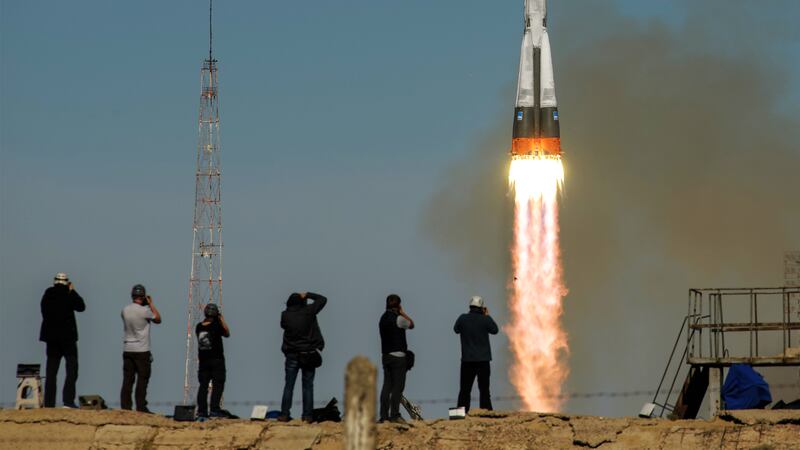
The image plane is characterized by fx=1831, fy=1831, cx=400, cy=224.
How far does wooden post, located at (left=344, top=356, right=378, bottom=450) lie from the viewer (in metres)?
17.4

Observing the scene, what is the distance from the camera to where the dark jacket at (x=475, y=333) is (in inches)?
1270

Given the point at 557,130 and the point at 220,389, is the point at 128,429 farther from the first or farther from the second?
the point at 557,130

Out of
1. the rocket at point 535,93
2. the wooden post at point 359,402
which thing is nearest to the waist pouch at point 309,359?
the wooden post at point 359,402

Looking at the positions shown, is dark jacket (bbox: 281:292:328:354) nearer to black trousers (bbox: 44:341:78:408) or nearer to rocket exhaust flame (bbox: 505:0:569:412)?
black trousers (bbox: 44:341:78:408)

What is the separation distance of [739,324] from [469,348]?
372 inches

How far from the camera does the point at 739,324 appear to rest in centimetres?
3950

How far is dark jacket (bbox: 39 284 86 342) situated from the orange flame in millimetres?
19875

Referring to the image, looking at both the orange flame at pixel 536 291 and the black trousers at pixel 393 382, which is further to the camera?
the orange flame at pixel 536 291

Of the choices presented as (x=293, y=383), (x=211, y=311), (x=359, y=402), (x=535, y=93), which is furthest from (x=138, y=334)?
(x=535, y=93)

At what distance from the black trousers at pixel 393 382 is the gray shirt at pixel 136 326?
412 cm

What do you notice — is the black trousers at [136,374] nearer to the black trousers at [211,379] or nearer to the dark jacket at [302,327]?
the black trousers at [211,379]

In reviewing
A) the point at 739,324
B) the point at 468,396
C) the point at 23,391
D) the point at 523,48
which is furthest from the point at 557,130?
the point at 23,391

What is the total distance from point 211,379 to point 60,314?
117 inches

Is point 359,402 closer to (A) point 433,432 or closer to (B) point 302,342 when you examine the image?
(B) point 302,342
